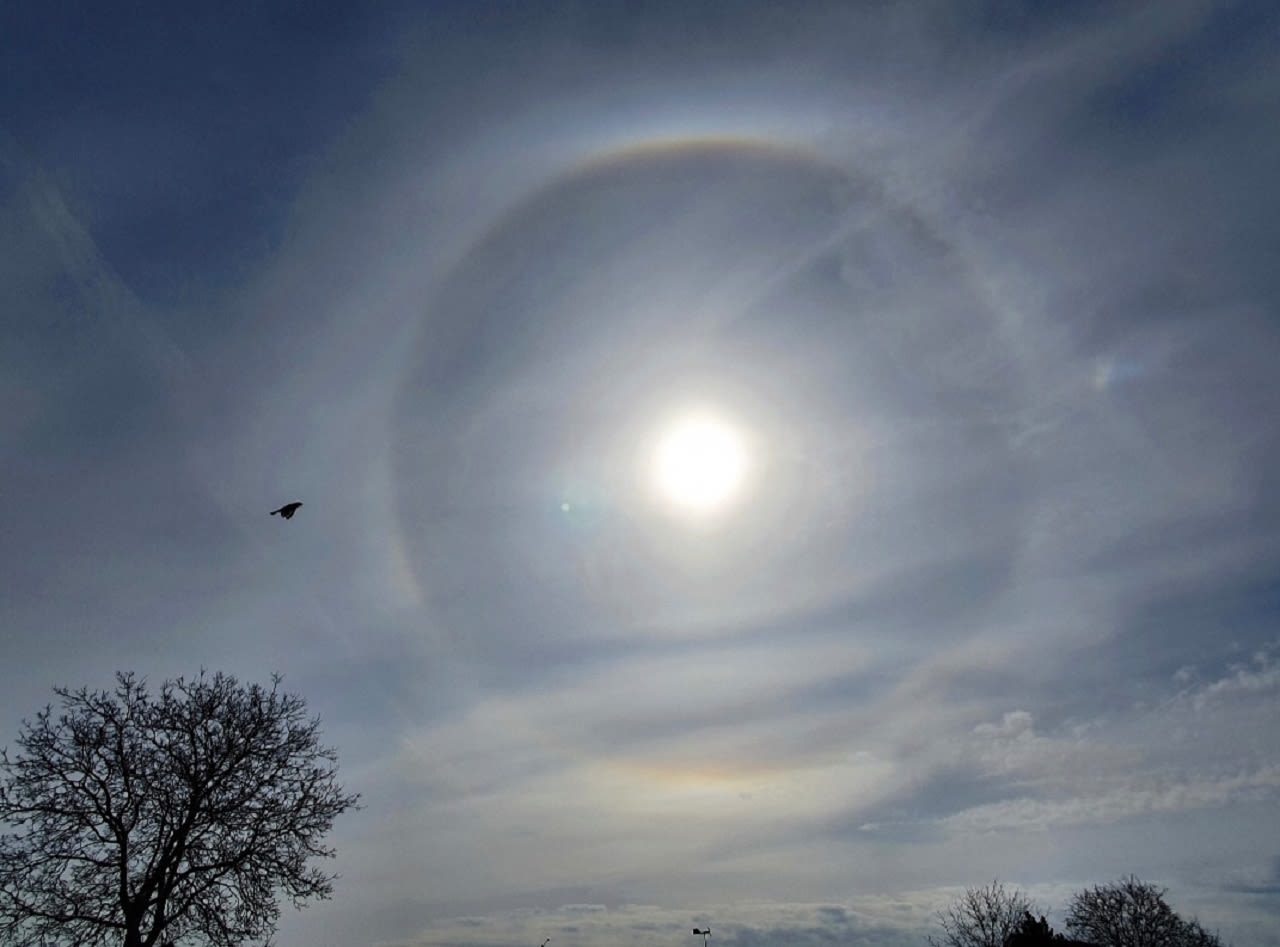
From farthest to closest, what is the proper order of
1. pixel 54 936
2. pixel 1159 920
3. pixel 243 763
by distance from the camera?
pixel 1159 920 → pixel 243 763 → pixel 54 936

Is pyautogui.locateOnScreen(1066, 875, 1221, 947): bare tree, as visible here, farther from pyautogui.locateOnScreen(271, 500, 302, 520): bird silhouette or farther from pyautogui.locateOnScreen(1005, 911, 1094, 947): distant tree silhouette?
pyautogui.locateOnScreen(271, 500, 302, 520): bird silhouette

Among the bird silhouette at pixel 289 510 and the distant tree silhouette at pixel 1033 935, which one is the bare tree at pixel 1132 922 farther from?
the bird silhouette at pixel 289 510

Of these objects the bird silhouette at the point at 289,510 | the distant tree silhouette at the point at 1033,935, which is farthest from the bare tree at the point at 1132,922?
the bird silhouette at the point at 289,510

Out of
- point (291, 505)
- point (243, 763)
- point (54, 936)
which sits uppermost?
point (291, 505)

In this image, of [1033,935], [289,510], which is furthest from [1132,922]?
[289,510]

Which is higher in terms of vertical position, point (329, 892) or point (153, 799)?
point (153, 799)

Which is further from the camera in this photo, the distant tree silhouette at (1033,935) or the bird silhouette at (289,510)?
the distant tree silhouette at (1033,935)

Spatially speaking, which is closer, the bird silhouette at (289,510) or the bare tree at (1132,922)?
the bird silhouette at (289,510)

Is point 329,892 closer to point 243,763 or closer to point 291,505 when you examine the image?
point 243,763

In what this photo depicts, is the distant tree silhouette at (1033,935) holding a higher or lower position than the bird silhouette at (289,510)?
lower

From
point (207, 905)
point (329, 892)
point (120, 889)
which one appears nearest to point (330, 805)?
point (329, 892)

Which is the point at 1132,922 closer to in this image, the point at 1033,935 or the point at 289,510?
the point at 1033,935
